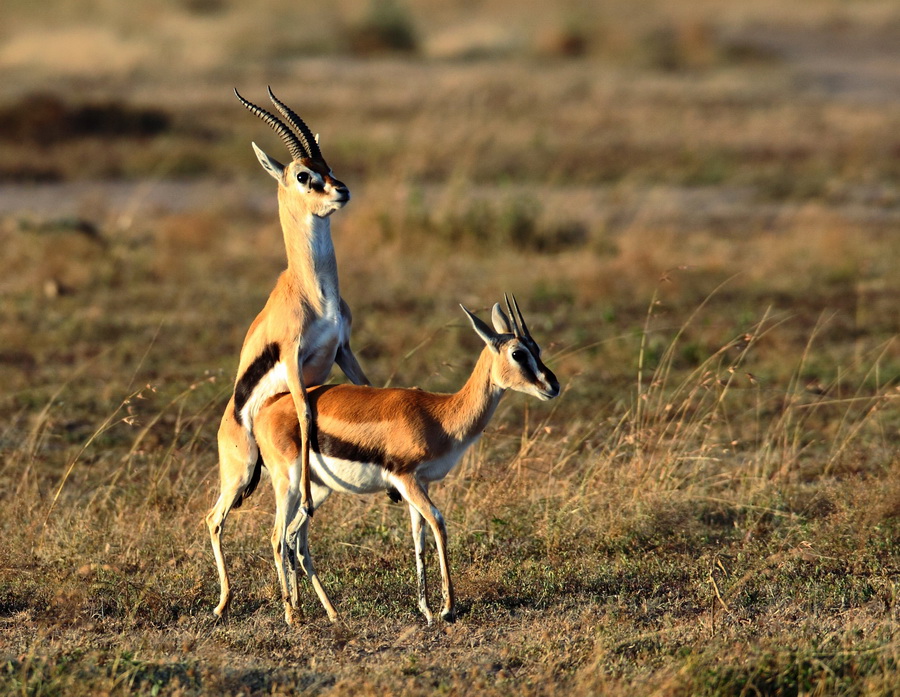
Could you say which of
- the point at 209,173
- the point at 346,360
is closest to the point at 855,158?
the point at 209,173

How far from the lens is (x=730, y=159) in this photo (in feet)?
68.2

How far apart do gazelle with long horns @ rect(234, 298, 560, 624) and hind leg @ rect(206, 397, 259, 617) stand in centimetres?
14

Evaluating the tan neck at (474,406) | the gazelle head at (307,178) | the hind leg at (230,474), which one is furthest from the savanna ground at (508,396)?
the gazelle head at (307,178)

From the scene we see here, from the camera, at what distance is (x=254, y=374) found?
5.50m

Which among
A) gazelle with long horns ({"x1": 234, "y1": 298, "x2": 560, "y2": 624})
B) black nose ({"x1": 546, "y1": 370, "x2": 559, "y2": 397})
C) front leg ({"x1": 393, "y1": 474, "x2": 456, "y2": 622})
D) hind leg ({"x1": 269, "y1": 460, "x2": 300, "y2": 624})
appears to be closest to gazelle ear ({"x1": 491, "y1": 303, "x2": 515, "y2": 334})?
gazelle with long horns ({"x1": 234, "y1": 298, "x2": 560, "y2": 624})

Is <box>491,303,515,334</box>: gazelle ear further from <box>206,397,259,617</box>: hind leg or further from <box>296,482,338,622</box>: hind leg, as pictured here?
<box>206,397,259,617</box>: hind leg

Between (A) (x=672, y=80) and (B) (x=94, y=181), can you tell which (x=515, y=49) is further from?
(B) (x=94, y=181)

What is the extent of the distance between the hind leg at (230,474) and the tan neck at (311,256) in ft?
2.05

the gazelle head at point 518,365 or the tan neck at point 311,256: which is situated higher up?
the tan neck at point 311,256

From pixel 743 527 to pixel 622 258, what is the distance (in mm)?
6806

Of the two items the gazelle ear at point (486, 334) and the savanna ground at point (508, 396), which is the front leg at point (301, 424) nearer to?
the savanna ground at point (508, 396)

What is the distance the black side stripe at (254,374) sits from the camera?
5445 mm

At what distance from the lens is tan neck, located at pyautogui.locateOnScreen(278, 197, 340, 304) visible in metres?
5.51

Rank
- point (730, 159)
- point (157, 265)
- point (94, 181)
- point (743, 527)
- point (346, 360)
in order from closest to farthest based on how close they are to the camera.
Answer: point (346, 360)
point (743, 527)
point (157, 265)
point (94, 181)
point (730, 159)
